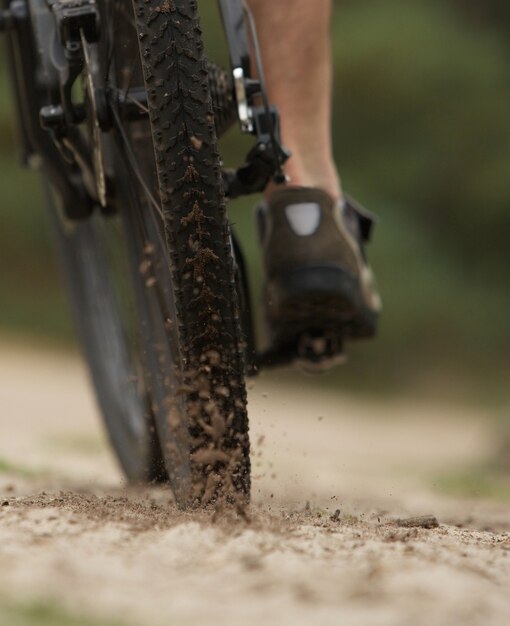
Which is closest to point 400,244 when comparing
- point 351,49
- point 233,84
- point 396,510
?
point 351,49

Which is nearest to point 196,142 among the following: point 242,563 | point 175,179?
point 175,179

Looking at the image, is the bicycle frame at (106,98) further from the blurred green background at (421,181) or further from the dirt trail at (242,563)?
the blurred green background at (421,181)

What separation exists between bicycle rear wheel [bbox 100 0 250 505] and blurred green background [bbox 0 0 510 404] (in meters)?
7.04

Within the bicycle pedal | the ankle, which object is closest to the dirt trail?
the bicycle pedal

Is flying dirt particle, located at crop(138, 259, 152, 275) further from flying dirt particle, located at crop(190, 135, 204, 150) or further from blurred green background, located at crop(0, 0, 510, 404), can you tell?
blurred green background, located at crop(0, 0, 510, 404)

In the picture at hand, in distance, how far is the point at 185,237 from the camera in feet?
5.26

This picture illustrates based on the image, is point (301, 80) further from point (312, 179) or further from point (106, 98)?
point (106, 98)

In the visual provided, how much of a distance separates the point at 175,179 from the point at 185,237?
3.0 inches

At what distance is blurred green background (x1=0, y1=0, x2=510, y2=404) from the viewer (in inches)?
352

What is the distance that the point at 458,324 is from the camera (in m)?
9.09

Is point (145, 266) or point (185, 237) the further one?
point (145, 266)

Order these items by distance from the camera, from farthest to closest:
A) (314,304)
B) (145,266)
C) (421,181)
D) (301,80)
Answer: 1. (421,181)
2. (301,80)
3. (314,304)
4. (145,266)

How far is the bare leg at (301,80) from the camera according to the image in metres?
2.14

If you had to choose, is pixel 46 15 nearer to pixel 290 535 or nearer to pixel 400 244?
pixel 290 535
